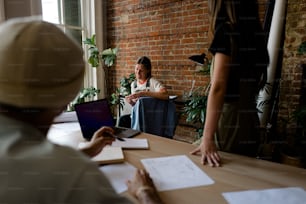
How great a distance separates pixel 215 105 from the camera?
103cm

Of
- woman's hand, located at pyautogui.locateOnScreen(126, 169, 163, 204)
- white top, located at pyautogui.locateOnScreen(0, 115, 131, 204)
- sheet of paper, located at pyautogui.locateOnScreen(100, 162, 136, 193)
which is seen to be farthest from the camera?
sheet of paper, located at pyautogui.locateOnScreen(100, 162, 136, 193)

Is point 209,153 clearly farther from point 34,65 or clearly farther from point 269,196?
point 34,65

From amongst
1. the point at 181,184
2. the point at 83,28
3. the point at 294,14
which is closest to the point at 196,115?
the point at 294,14

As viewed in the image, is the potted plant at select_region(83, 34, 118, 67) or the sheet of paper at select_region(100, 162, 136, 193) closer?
the sheet of paper at select_region(100, 162, 136, 193)

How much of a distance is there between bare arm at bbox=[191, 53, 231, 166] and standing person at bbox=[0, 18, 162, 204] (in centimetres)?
68

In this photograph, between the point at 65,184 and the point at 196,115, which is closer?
the point at 65,184

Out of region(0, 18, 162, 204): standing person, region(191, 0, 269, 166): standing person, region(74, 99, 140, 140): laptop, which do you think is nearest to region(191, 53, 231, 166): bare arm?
region(191, 0, 269, 166): standing person

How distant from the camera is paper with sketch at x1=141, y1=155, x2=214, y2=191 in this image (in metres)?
0.86

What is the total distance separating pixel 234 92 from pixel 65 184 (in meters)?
0.84

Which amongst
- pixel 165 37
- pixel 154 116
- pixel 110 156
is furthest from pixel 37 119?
pixel 165 37

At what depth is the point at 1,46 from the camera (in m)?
0.39

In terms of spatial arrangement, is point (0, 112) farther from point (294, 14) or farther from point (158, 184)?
point (294, 14)

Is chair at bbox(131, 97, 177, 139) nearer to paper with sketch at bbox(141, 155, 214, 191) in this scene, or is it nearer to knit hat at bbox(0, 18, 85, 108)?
paper with sketch at bbox(141, 155, 214, 191)

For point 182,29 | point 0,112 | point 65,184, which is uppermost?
point 182,29
